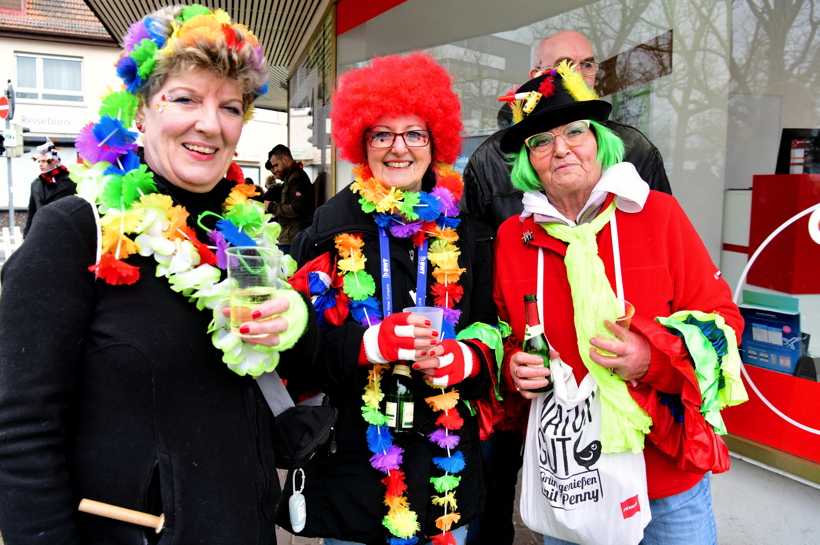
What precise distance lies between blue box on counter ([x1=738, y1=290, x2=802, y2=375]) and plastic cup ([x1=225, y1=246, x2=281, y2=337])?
2654 millimetres

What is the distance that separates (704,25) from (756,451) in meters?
2.50

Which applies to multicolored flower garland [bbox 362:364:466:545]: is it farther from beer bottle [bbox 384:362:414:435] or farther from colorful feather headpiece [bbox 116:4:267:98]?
colorful feather headpiece [bbox 116:4:267:98]

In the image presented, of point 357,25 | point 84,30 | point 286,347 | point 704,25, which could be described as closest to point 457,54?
point 357,25

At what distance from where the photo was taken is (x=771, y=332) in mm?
2756

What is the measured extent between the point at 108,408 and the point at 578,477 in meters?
1.40

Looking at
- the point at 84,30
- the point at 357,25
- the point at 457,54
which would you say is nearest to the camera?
the point at 457,54

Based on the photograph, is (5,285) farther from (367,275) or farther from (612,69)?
Result: (612,69)

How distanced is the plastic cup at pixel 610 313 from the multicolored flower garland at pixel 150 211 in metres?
0.94

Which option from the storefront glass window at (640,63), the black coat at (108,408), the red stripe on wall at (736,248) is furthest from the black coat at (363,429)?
the storefront glass window at (640,63)

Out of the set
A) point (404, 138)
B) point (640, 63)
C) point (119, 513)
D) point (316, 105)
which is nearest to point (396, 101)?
point (404, 138)

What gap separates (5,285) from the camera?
112cm

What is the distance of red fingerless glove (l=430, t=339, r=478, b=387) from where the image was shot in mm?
1737

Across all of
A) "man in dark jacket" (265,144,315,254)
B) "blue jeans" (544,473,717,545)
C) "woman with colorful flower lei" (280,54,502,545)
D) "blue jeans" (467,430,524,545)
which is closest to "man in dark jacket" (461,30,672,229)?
"woman with colorful flower lei" (280,54,502,545)

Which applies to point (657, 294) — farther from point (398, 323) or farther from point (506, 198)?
point (506, 198)
